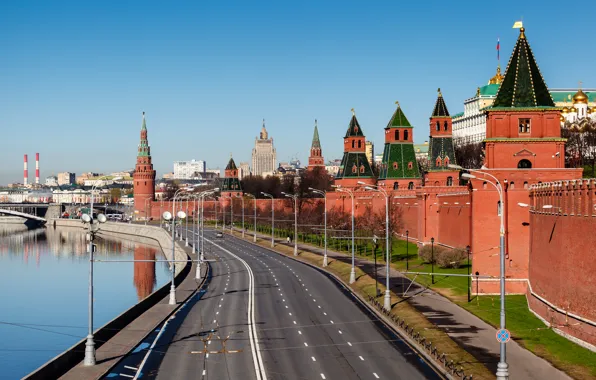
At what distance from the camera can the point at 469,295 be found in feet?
158

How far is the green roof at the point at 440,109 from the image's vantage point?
93562 millimetres

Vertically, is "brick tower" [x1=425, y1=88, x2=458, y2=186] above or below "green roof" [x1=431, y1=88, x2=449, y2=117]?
below

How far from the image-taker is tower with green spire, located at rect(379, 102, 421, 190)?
350 ft

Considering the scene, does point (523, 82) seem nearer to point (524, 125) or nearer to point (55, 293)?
point (524, 125)

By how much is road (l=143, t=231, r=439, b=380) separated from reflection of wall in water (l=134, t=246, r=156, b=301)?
15077 millimetres

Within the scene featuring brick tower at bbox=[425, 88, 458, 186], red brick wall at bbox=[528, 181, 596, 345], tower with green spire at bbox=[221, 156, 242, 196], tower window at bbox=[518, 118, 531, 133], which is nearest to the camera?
red brick wall at bbox=[528, 181, 596, 345]

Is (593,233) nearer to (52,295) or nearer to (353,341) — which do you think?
(353,341)

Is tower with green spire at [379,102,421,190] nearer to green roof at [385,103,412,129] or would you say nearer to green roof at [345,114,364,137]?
green roof at [385,103,412,129]

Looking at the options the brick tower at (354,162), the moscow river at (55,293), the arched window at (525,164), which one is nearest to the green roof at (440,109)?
the brick tower at (354,162)

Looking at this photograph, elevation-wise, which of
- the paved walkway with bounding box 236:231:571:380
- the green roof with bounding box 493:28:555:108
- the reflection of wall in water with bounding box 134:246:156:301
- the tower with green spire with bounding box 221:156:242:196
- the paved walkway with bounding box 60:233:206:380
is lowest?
the reflection of wall in water with bounding box 134:246:156:301

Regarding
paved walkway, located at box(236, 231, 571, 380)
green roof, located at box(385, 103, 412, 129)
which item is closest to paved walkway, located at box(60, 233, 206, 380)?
paved walkway, located at box(236, 231, 571, 380)

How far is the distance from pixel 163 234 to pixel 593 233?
330 ft

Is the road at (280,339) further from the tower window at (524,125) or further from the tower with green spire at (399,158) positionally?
the tower with green spire at (399,158)

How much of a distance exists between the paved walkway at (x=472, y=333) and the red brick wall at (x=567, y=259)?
2854 mm
